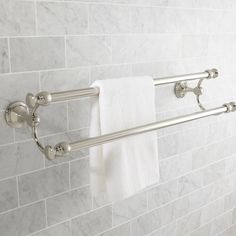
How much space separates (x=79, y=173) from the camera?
1153mm

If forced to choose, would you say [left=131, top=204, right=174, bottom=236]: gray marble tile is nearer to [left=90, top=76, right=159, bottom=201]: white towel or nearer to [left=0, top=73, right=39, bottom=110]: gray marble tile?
[left=90, top=76, right=159, bottom=201]: white towel

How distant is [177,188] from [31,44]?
850 millimetres

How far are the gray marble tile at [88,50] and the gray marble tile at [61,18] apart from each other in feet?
0.09

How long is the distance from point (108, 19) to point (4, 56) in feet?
1.14

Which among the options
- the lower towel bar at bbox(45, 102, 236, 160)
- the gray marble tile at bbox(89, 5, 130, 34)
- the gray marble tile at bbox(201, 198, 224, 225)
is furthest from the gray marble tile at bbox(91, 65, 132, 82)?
the gray marble tile at bbox(201, 198, 224, 225)

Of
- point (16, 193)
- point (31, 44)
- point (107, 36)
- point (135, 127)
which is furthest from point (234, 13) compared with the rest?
point (16, 193)

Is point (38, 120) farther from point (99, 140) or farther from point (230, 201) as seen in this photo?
point (230, 201)

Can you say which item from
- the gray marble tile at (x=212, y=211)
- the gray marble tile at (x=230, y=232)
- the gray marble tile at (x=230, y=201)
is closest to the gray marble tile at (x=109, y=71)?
the gray marble tile at (x=212, y=211)

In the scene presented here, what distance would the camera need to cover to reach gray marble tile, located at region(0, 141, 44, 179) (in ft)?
3.21

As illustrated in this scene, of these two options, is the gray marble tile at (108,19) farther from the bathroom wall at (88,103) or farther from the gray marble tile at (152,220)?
the gray marble tile at (152,220)

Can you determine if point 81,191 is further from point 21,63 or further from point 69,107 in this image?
point 21,63

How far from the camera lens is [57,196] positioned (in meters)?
1.11

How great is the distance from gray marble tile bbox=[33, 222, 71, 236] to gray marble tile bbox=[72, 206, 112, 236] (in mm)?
22

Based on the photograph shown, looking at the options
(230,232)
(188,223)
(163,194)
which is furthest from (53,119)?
(230,232)
